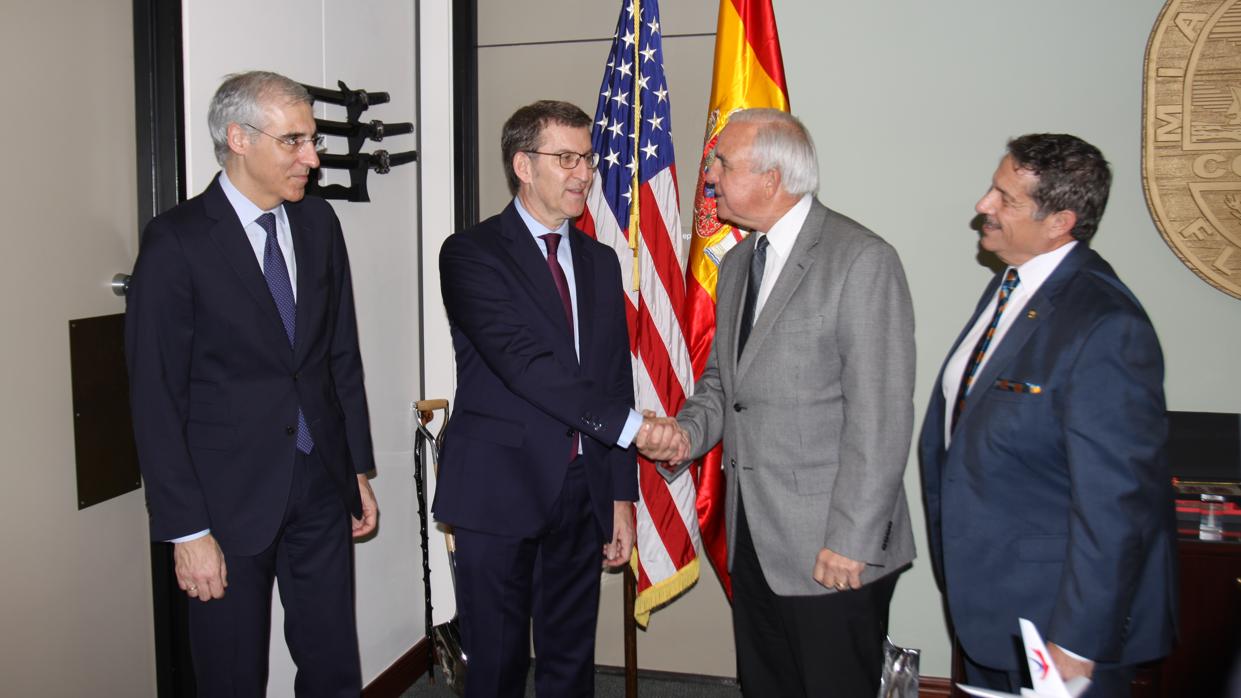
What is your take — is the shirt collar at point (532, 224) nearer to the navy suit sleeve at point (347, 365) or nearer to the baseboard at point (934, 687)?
the navy suit sleeve at point (347, 365)

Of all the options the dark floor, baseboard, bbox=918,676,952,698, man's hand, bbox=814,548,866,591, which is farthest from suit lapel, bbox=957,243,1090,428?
the dark floor

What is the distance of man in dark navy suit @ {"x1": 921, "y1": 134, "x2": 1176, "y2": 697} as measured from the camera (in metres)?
1.68

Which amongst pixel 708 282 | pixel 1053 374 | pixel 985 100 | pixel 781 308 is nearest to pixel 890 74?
pixel 985 100

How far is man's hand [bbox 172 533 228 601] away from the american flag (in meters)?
1.37

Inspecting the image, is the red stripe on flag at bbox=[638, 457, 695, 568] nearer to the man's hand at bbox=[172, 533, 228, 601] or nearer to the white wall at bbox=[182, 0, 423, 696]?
the white wall at bbox=[182, 0, 423, 696]

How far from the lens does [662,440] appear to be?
7.68ft

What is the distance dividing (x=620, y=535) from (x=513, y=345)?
2.24 feet

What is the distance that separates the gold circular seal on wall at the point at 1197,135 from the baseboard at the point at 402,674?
2936mm

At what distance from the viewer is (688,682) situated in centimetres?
340

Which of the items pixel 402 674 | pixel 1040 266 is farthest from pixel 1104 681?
pixel 402 674

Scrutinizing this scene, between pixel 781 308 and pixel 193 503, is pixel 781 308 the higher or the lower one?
the higher one

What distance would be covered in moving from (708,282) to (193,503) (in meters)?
1.68

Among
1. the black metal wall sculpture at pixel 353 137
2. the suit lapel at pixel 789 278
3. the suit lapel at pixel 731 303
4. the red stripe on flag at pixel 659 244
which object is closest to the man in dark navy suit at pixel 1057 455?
the suit lapel at pixel 789 278

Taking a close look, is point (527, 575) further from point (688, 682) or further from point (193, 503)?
point (688, 682)
